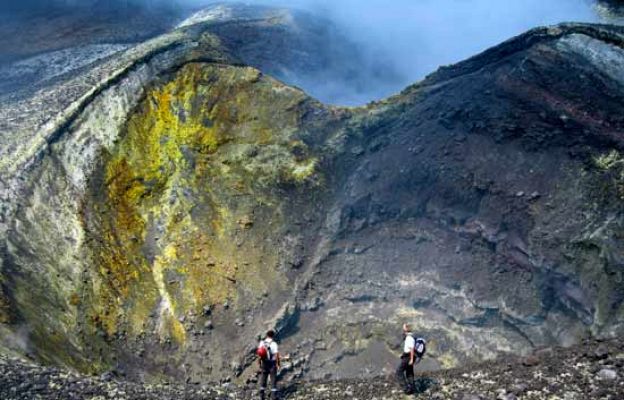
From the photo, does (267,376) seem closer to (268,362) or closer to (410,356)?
(268,362)

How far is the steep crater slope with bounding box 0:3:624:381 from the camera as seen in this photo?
1716 centimetres

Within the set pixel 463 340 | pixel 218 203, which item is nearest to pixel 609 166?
pixel 463 340

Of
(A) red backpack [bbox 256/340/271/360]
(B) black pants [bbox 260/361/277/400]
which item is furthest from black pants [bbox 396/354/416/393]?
(A) red backpack [bbox 256/340/271/360]

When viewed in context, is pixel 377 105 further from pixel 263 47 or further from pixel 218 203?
pixel 263 47

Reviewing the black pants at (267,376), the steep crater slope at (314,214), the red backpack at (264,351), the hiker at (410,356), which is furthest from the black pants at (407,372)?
the steep crater slope at (314,214)

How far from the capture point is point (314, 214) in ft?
70.0

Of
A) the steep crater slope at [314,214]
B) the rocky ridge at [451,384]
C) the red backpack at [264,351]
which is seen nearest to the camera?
the rocky ridge at [451,384]

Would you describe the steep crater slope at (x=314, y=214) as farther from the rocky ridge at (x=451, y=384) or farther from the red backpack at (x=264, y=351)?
the red backpack at (x=264, y=351)

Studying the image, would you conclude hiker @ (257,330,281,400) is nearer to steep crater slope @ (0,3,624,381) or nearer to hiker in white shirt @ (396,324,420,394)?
hiker in white shirt @ (396,324,420,394)

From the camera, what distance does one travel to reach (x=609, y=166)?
1703cm

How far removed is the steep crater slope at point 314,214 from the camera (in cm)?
1716

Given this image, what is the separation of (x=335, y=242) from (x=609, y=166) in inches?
350

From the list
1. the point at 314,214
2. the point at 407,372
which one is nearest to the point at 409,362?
the point at 407,372

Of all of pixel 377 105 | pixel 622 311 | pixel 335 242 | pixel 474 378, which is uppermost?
pixel 377 105
